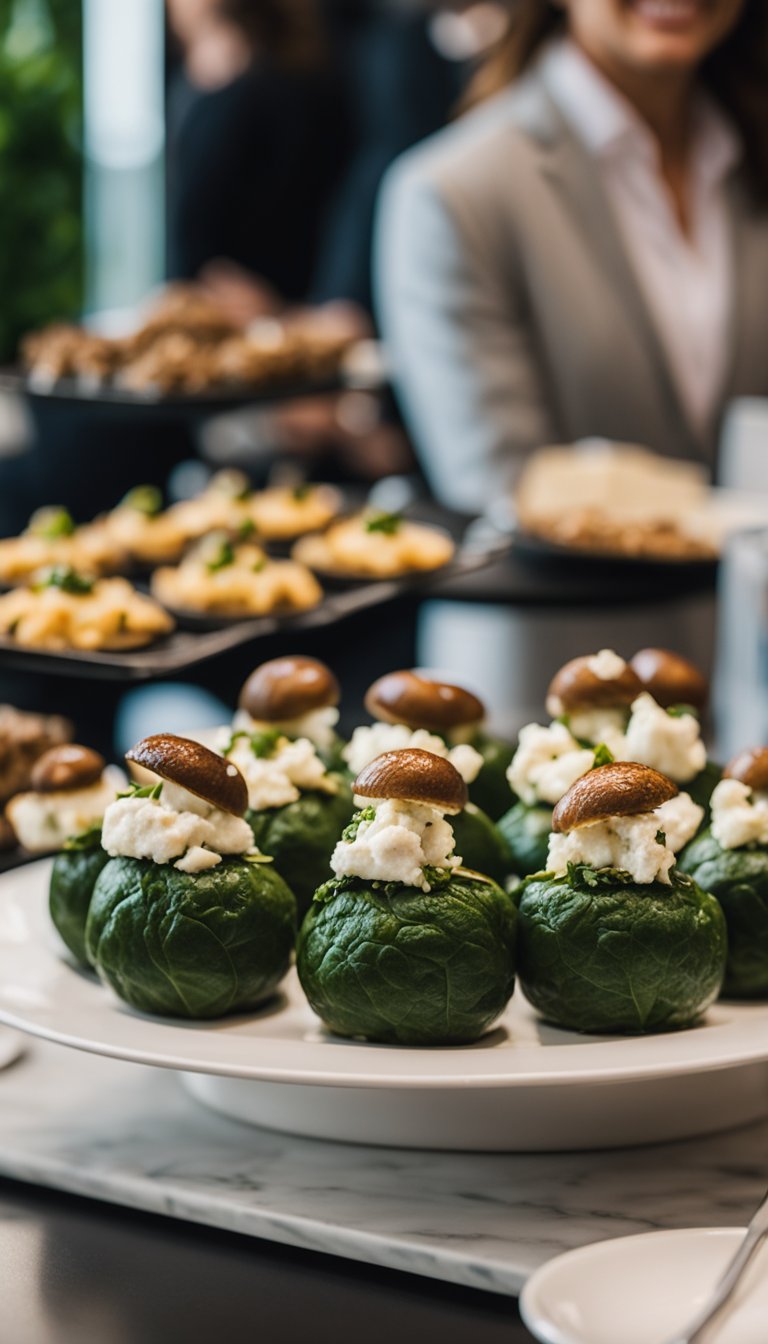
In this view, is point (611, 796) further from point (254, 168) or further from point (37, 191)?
point (254, 168)

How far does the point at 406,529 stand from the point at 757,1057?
3.51 ft

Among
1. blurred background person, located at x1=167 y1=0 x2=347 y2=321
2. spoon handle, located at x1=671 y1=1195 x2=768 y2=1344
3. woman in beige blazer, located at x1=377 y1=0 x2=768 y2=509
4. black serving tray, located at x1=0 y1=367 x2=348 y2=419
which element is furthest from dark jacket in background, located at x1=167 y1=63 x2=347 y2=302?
spoon handle, located at x1=671 y1=1195 x2=768 y2=1344

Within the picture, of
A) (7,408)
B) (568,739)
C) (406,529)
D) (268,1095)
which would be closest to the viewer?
(268,1095)

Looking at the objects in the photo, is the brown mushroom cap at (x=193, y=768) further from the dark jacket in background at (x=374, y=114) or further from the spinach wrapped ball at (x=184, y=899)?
the dark jacket in background at (x=374, y=114)

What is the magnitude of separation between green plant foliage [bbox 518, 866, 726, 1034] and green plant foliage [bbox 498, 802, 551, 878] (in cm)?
14

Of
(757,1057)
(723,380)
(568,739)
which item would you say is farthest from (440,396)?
(757,1057)

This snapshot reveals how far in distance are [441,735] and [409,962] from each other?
0.30 m

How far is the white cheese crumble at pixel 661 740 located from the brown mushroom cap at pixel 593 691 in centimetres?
2

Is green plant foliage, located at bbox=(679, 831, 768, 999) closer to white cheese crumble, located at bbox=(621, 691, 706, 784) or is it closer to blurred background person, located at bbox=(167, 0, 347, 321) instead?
white cheese crumble, located at bbox=(621, 691, 706, 784)

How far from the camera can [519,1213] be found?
3.56ft

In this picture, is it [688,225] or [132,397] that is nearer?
[132,397]

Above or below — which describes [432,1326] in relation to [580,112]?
below

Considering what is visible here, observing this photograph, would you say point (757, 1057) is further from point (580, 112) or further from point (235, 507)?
point (580, 112)

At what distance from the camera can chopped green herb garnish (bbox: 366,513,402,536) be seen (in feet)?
6.50
